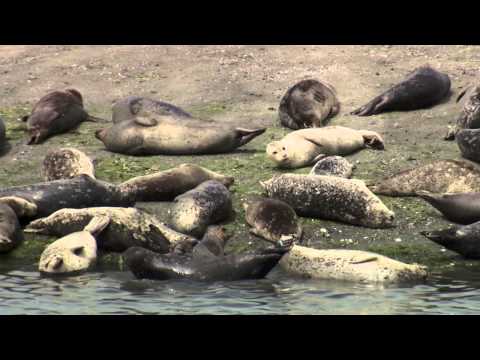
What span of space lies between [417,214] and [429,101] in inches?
182

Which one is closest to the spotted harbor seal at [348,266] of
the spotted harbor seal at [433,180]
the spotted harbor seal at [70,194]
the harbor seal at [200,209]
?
the harbor seal at [200,209]

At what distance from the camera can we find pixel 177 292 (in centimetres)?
893

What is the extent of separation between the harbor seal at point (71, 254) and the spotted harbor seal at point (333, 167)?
2.91 meters

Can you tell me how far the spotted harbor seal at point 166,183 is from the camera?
38.5ft

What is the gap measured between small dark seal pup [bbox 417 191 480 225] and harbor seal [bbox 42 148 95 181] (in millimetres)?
3847

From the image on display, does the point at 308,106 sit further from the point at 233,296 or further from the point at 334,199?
the point at 233,296

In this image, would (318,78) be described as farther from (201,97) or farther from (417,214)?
(417,214)

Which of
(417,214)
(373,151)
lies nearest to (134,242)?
(417,214)

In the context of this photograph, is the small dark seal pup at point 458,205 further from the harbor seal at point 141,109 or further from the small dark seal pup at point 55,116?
the small dark seal pup at point 55,116

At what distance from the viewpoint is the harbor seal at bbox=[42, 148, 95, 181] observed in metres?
12.4

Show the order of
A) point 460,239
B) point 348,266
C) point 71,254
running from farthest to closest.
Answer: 1. point 460,239
2. point 71,254
3. point 348,266

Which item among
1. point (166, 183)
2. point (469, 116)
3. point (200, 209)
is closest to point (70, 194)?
point (166, 183)

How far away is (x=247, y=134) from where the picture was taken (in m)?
13.7

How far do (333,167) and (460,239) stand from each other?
7.81ft
